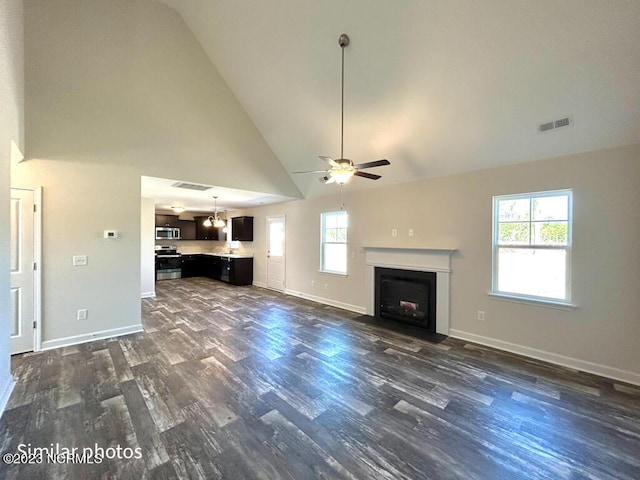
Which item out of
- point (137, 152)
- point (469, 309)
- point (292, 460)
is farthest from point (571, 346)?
point (137, 152)

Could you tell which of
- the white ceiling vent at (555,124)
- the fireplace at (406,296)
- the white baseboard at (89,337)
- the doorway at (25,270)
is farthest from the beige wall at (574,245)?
the doorway at (25,270)

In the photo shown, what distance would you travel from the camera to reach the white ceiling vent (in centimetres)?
297

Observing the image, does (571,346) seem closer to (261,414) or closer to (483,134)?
(483,134)

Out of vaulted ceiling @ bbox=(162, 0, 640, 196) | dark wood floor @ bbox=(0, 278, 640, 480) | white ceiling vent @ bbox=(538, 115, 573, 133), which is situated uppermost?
vaulted ceiling @ bbox=(162, 0, 640, 196)

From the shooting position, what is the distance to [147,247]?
654cm

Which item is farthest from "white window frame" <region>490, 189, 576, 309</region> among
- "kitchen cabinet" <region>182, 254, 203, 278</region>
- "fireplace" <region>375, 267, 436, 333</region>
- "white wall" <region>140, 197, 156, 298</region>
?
"kitchen cabinet" <region>182, 254, 203, 278</region>

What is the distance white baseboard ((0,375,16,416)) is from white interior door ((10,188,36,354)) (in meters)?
1.00

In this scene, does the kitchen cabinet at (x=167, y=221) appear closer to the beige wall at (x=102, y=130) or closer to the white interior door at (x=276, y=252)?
the white interior door at (x=276, y=252)

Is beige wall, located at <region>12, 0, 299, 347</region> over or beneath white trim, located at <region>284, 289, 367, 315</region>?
over

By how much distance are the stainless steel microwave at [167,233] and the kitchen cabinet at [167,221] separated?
17 centimetres

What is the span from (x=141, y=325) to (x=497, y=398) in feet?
16.0

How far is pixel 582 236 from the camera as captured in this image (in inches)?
126

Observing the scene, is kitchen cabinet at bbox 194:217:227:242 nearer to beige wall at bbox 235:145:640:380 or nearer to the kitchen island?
the kitchen island

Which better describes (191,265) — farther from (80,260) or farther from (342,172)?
(342,172)
